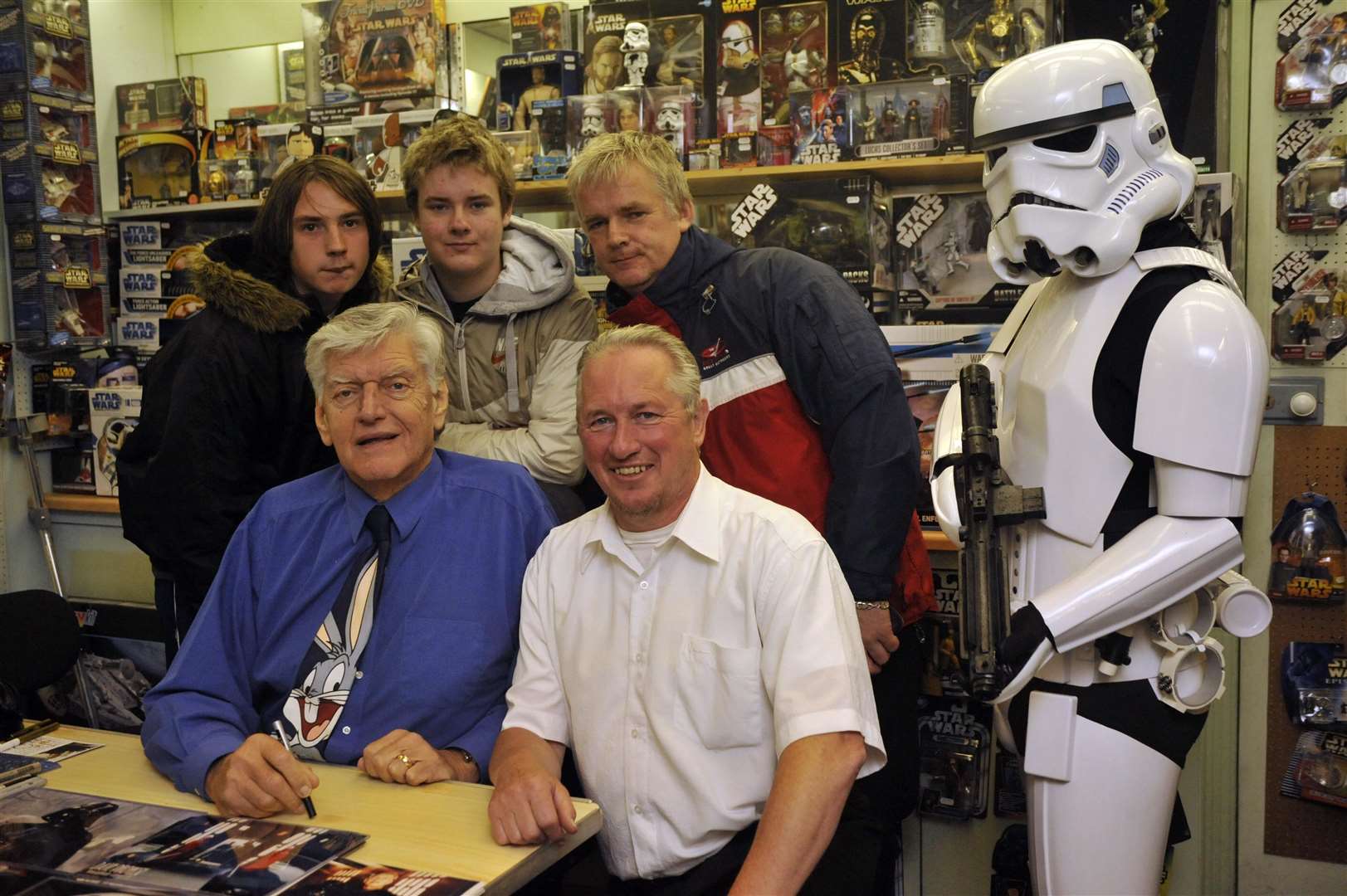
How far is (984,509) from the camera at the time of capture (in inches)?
81.2

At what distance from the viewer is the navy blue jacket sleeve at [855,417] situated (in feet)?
7.05

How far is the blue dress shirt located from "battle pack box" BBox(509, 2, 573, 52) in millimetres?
2104

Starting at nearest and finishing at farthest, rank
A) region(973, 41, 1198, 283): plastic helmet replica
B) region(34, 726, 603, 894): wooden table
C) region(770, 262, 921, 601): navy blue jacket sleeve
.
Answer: region(34, 726, 603, 894): wooden table, region(973, 41, 1198, 283): plastic helmet replica, region(770, 262, 921, 601): navy blue jacket sleeve

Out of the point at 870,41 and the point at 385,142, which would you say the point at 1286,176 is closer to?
the point at 870,41

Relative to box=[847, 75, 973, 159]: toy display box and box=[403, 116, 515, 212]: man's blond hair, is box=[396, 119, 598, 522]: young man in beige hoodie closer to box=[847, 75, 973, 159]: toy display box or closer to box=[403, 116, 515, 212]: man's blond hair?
box=[403, 116, 515, 212]: man's blond hair

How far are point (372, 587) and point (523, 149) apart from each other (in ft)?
6.60

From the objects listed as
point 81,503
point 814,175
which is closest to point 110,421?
point 81,503

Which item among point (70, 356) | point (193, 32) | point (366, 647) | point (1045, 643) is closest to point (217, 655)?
point (366, 647)

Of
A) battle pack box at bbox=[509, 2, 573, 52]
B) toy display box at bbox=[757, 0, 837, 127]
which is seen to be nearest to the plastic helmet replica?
toy display box at bbox=[757, 0, 837, 127]

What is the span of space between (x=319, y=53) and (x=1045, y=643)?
10.7ft

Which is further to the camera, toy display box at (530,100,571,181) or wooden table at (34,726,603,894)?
toy display box at (530,100,571,181)

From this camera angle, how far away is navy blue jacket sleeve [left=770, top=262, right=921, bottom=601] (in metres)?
2.15

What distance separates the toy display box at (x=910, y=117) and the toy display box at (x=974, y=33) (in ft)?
0.22

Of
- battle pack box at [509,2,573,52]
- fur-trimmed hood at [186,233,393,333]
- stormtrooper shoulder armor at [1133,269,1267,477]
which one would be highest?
battle pack box at [509,2,573,52]
